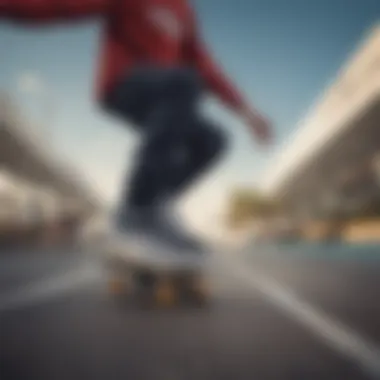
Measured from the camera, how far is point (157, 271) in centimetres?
124

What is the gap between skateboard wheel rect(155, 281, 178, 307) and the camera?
4.12 feet

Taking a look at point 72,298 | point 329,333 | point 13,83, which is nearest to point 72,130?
point 13,83

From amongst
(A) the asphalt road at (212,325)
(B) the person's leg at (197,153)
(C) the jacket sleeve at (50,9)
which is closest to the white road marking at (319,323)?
(A) the asphalt road at (212,325)

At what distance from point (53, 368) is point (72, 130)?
574 millimetres

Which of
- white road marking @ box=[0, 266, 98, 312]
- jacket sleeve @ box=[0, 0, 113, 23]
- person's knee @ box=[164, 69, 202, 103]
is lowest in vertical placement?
white road marking @ box=[0, 266, 98, 312]

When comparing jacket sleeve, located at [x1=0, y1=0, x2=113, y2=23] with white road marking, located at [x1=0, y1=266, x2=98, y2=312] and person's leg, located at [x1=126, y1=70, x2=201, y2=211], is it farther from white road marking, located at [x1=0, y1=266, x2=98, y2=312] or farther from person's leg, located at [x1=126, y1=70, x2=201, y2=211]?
white road marking, located at [x1=0, y1=266, x2=98, y2=312]

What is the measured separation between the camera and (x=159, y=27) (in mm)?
1239

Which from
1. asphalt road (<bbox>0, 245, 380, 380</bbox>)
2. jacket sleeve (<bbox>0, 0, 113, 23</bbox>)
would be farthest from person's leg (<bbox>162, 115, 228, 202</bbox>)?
jacket sleeve (<bbox>0, 0, 113, 23</bbox>)

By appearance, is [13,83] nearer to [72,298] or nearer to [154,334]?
[72,298]

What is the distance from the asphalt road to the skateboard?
3cm

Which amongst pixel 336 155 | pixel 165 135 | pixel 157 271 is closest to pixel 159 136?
pixel 165 135

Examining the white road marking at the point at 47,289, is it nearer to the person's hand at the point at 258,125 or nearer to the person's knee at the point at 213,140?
the person's knee at the point at 213,140

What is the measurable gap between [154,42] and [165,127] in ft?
0.72

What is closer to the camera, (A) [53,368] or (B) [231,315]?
(A) [53,368]
